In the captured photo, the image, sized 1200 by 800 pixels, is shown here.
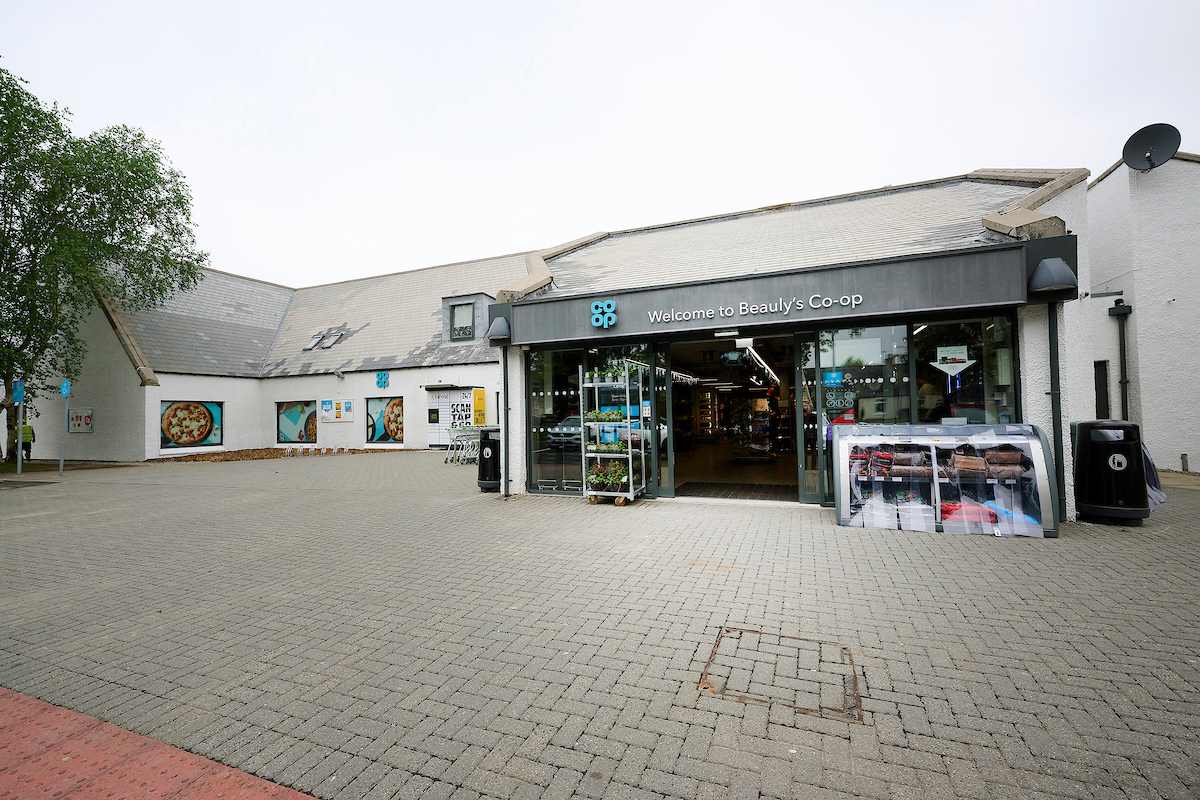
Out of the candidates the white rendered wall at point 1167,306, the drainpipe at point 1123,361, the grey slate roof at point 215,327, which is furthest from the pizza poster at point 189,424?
the white rendered wall at point 1167,306

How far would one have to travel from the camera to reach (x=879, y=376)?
8023mm

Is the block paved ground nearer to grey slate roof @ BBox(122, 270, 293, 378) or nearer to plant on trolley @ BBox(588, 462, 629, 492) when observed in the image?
plant on trolley @ BBox(588, 462, 629, 492)

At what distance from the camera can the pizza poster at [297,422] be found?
2383cm

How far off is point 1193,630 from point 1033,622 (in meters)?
0.98

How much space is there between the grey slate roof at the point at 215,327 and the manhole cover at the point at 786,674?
81.2 feet

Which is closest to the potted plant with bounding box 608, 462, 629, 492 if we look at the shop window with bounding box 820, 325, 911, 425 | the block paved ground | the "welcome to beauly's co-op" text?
the block paved ground

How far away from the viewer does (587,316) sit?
29.9 feet

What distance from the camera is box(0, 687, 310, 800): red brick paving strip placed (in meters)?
2.37

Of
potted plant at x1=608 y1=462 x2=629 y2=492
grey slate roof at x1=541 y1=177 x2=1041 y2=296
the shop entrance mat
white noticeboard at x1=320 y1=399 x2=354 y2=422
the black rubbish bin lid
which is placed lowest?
the shop entrance mat

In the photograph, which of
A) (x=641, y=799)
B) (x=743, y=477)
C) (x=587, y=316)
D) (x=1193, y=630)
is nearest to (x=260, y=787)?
(x=641, y=799)

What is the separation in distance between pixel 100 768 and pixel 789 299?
8.09 m

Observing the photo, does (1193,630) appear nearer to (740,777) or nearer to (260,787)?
(740,777)

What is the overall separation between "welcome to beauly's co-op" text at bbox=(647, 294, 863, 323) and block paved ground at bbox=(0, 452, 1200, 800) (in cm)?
310

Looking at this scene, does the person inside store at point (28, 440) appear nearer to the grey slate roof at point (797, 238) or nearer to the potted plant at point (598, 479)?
the grey slate roof at point (797, 238)
